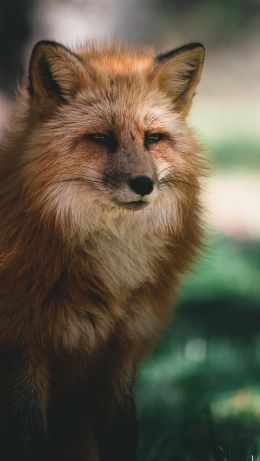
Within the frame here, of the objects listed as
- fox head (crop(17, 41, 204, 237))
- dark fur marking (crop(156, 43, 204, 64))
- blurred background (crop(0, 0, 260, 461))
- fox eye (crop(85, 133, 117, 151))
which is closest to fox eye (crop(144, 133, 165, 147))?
fox head (crop(17, 41, 204, 237))

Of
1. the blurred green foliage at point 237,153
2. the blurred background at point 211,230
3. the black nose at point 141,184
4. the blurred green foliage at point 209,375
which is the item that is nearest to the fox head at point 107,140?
the black nose at point 141,184

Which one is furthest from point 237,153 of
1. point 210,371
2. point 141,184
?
point 141,184

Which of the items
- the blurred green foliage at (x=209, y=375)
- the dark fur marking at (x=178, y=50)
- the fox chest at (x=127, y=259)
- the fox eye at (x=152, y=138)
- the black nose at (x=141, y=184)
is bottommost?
the blurred green foliage at (x=209, y=375)

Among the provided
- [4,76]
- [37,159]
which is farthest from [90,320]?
[4,76]

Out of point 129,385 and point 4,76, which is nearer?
point 129,385

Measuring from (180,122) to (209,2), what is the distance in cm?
573

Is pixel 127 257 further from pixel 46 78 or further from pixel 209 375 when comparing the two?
pixel 209 375

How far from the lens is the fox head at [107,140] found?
11.4 ft

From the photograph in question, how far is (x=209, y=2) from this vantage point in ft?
30.0

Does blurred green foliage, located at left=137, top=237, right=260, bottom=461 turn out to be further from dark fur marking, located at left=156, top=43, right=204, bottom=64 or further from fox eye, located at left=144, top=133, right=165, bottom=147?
dark fur marking, located at left=156, top=43, right=204, bottom=64

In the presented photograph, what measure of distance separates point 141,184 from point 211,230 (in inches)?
33.6

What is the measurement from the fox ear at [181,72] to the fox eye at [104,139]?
1.24 feet

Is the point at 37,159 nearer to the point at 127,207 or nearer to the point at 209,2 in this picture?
the point at 127,207

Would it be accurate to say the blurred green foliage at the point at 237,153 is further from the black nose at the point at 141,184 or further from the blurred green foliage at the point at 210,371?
the black nose at the point at 141,184
